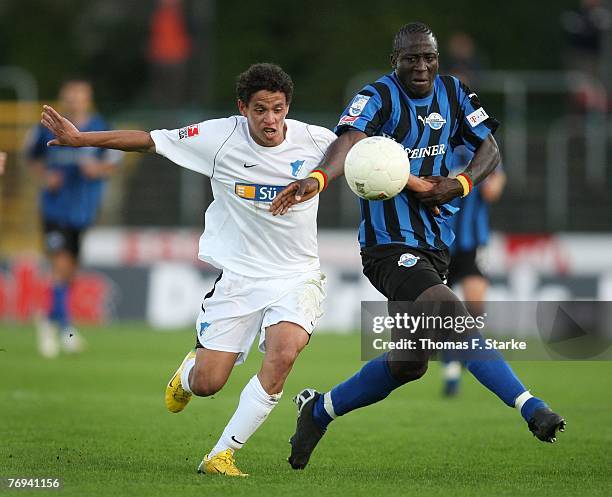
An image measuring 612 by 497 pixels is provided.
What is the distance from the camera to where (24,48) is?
24406 millimetres

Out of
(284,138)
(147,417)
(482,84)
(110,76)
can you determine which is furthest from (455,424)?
(110,76)

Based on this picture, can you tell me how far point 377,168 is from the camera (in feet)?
21.7

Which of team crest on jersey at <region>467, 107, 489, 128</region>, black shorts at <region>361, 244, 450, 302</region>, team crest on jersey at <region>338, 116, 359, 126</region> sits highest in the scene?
team crest on jersey at <region>467, 107, 489, 128</region>

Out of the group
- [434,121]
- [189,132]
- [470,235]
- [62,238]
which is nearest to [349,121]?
[434,121]

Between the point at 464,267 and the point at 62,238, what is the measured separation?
4688mm

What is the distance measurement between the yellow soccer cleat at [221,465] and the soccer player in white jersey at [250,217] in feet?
1.76

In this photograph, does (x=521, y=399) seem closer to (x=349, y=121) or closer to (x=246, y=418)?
(x=246, y=418)

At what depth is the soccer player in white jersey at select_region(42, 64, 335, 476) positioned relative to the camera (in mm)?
7051

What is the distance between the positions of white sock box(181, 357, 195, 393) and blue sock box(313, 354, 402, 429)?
752 millimetres

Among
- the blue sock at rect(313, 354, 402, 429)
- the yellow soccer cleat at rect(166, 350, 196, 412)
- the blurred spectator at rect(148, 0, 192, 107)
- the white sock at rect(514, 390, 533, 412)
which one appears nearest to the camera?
the white sock at rect(514, 390, 533, 412)

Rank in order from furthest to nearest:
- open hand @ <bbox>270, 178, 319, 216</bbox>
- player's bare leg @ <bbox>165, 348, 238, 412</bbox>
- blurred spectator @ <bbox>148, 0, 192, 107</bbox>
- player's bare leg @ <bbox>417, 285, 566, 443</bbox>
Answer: blurred spectator @ <bbox>148, 0, 192, 107</bbox>
player's bare leg @ <bbox>165, 348, 238, 412</bbox>
open hand @ <bbox>270, 178, 319, 216</bbox>
player's bare leg @ <bbox>417, 285, 566, 443</bbox>

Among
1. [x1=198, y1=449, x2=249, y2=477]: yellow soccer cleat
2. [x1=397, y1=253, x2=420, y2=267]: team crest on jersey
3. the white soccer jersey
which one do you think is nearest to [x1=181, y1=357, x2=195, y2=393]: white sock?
the white soccer jersey

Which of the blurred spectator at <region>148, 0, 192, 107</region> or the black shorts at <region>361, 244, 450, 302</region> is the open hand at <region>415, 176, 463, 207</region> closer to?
the black shorts at <region>361, 244, 450, 302</region>

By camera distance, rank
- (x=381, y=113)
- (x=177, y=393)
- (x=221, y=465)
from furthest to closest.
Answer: (x=177, y=393) < (x=381, y=113) < (x=221, y=465)
